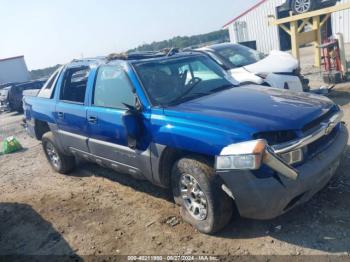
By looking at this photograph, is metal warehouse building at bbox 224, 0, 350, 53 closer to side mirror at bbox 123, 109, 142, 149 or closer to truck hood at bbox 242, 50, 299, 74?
truck hood at bbox 242, 50, 299, 74

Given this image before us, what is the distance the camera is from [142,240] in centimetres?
389

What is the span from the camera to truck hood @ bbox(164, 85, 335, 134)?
3287mm

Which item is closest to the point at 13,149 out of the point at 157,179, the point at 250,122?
the point at 157,179

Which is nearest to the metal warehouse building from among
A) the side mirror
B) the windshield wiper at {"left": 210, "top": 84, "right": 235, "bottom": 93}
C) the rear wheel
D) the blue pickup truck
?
the rear wheel

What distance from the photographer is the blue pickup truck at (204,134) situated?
3.18 m

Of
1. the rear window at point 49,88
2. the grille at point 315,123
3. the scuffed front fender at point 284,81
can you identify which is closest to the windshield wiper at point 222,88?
the grille at point 315,123

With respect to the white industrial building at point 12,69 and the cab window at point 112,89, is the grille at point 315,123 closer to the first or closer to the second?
the cab window at point 112,89

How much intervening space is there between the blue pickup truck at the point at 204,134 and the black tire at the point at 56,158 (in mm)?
892

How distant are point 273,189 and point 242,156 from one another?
398 millimetres

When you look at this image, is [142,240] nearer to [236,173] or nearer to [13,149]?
[236,173]

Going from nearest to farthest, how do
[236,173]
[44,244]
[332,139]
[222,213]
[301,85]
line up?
[236,173]
[222,213]
[332,139]
[44,244]
[301,85]

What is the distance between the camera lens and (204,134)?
338 centimetres

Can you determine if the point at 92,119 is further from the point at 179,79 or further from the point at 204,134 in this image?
the point at 204,134

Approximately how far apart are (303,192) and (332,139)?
34.0 inches
